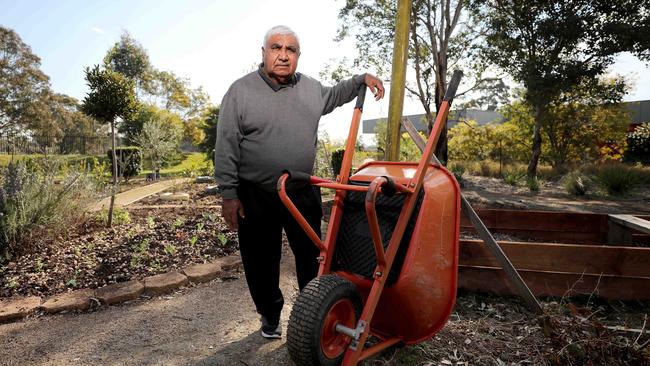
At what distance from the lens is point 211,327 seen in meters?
2.47

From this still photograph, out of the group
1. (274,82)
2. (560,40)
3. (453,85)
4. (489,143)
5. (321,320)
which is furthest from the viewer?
(489,143)

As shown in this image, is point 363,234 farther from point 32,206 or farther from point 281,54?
point 32,206

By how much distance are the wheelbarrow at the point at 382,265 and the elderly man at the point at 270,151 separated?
171mm

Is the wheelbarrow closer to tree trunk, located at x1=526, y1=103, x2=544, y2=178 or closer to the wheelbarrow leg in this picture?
the wheelbarrow leg

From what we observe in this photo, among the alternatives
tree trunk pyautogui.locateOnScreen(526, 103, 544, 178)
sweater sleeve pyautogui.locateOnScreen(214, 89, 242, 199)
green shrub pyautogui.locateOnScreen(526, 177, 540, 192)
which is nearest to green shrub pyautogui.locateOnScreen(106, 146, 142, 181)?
sweater sleeve pyautogui.locateOnScreen(214, 89, 242, 199)

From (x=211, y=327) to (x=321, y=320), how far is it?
122 centimetres

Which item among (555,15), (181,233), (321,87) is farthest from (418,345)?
(555,15)

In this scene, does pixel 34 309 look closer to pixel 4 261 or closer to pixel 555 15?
pixel 4 261

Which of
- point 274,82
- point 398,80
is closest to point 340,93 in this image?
point 274,82

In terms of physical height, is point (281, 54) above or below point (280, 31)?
below

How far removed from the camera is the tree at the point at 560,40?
1155 centimetres

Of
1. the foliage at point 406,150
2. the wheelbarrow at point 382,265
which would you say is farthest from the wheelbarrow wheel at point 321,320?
the foliage at point 406,150

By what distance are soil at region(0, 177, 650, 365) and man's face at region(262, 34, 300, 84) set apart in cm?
151

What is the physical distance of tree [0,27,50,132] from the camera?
79.0 feet
